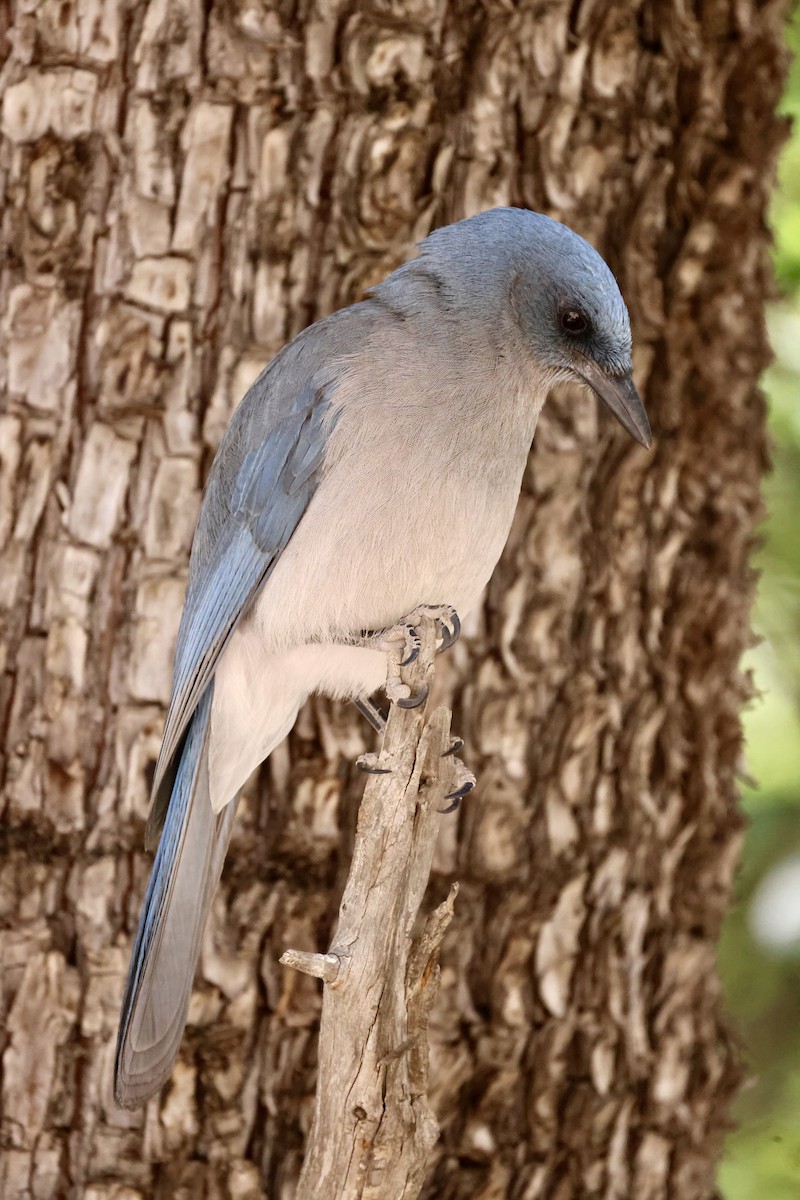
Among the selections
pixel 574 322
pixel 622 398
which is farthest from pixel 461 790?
pixel 574 322

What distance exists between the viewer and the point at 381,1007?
246cm

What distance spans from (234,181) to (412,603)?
1269mm

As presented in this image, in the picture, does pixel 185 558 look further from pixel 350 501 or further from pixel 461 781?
pixel 461 781

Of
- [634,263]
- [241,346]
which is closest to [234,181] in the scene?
[241,346]

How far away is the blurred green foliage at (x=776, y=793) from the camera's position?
443 cm

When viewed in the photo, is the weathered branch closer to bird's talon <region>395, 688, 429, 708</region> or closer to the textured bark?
bird's talon <region>395, 688, 429, 708</region>

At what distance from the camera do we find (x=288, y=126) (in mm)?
3361

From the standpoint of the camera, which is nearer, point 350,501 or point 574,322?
point 350,501

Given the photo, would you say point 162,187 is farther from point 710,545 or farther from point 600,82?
point 710,545

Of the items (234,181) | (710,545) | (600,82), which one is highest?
(600,82)

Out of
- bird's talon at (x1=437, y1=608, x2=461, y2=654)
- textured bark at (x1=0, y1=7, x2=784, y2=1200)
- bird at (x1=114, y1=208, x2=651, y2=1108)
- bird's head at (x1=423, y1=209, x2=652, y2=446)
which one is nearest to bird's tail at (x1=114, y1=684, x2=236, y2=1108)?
bird at (x1=114, y1=208, x2=651, y2=1108)

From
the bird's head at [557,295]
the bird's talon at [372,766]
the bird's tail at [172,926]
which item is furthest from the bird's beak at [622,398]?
the bird's tail at [172,926]

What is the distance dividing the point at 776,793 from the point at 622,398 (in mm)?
2290

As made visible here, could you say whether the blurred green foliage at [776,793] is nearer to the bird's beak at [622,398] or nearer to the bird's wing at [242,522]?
the bird's beak at [622,398]
